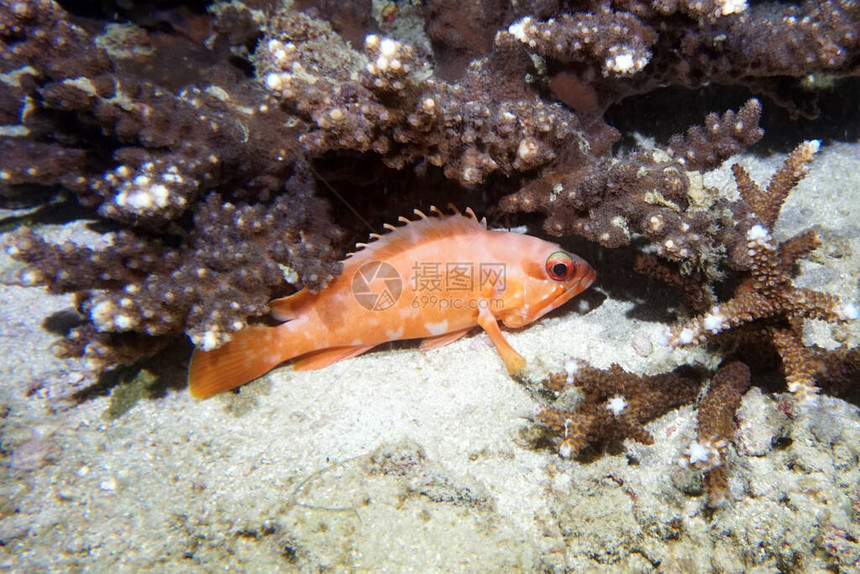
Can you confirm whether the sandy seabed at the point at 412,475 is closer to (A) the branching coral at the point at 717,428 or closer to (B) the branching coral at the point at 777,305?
(A) the branching coral at the point at 717,428

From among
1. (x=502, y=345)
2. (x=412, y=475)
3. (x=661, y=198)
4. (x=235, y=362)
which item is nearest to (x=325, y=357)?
(x=235, y=362)

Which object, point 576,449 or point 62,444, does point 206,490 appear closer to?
point 62,444

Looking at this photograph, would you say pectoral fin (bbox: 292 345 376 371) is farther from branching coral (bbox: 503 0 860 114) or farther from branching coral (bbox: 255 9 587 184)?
branching coral (bbox: 503 0 860 114)

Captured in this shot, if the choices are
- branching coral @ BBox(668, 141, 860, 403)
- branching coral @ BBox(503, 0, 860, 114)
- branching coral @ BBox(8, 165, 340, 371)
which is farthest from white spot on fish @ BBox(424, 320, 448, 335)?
branching coral @ BBox(503, 0, 860, 114)

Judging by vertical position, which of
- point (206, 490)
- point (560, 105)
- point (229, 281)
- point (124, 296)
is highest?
point (560, 105)

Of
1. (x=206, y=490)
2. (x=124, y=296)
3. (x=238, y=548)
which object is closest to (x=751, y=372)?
(x=238, y=548)

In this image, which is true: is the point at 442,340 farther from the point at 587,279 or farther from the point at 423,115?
the point at 423,115
